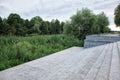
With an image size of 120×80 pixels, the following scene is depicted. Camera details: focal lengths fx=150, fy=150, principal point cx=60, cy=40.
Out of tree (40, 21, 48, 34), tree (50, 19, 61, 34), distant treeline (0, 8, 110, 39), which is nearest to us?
distant treeline (0, 8, 110, 39)

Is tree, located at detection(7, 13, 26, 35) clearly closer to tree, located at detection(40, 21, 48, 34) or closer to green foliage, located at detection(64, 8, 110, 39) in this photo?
tree, located at detection(40, 21, 48, 34)

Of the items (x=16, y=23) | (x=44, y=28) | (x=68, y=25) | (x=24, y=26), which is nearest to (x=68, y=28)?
(x=68, y=25)

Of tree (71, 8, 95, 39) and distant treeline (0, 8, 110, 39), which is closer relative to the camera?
tree (71, 8, 95, 39)

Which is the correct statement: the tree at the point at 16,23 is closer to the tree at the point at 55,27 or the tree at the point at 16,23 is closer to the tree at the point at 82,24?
the tree at the point at 55,27

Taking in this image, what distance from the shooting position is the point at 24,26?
3123 centimetres

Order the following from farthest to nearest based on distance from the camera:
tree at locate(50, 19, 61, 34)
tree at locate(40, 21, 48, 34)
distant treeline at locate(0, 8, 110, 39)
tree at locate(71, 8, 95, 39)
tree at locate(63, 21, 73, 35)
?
tree at locate(50, 19, 61, 34) → tree at locate(40, 21, 48, 34) → tree at locate(63, 21, 73, 35) → distant treeline at locate(0, 8, 110, 39) → tree at locate(71, 8, 95, 39)

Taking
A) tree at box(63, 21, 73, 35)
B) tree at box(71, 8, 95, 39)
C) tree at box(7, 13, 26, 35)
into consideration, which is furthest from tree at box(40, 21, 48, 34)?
tree at box(71, 8, 95, 39)

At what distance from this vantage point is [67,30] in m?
17.4

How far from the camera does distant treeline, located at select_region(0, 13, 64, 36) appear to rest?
24844 mm

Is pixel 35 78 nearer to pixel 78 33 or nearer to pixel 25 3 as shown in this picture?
pixel 25 3

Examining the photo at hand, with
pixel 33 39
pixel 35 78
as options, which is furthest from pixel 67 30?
pixel 35 78

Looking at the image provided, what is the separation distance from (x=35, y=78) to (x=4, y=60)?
9.20 ft

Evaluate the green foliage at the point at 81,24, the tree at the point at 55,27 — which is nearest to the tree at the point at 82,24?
the green foliage at the point at 81,24

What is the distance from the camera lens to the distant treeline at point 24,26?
24844 mm
